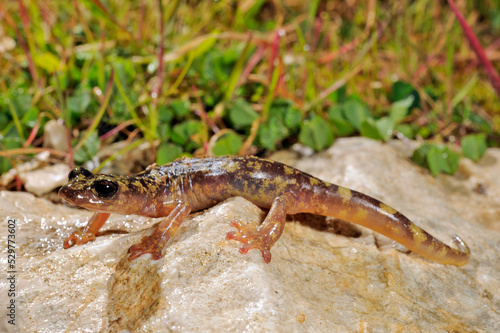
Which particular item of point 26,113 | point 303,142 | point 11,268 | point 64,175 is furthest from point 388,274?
point 26,113

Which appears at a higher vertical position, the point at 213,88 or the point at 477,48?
the point at 477,48

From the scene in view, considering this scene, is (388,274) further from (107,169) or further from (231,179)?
(107,169)

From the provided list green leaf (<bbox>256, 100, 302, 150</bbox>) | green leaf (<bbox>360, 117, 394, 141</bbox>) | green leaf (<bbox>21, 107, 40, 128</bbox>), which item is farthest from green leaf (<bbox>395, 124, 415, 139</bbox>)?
green leaf (<bbox>21, 107, 40, 128</bbox>)

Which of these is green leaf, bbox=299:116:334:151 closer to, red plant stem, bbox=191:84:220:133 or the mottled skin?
red plant stem, bbox=191:84:220:133

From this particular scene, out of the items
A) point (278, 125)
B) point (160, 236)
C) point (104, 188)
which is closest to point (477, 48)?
point (278, 125)

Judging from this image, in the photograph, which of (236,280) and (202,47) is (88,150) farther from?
(236,280)

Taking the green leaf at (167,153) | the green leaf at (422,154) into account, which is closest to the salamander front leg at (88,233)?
the green leaf at (167,153)

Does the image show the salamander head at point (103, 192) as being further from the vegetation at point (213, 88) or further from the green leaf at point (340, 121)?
the green leaf at point (340, 121)
